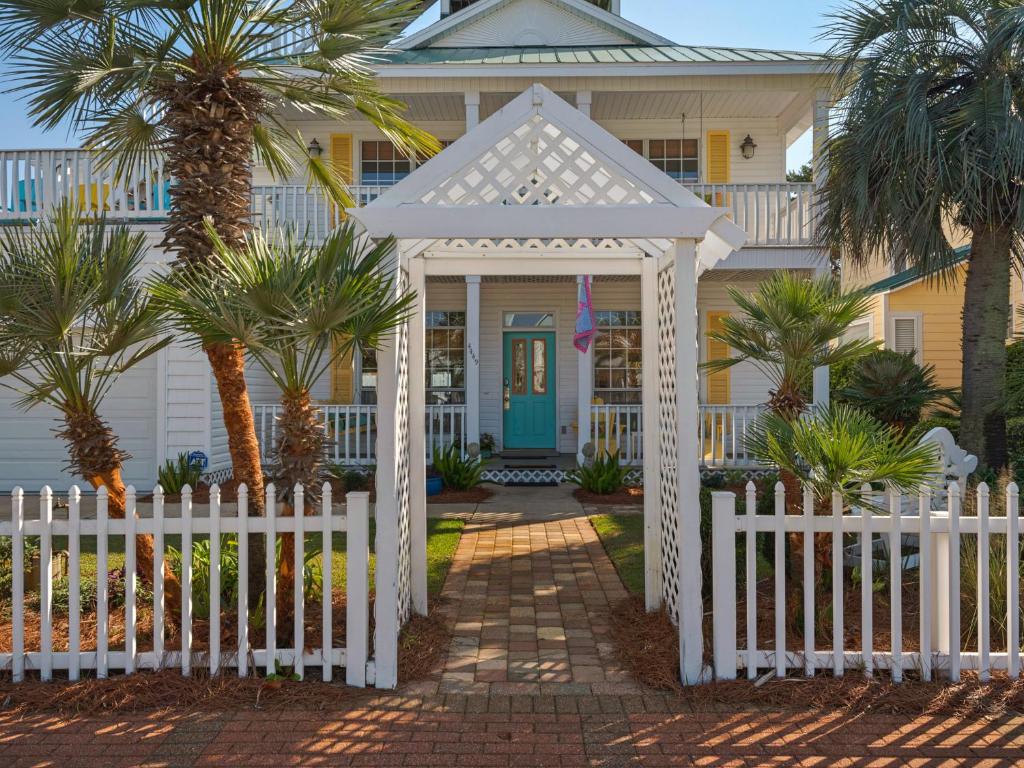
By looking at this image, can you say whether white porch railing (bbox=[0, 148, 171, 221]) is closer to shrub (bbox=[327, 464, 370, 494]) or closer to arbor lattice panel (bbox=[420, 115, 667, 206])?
shrub (bbox=[327, 464, 370, 494])

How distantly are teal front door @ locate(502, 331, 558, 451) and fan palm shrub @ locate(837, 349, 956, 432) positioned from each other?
5025 millimetres

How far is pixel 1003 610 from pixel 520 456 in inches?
348

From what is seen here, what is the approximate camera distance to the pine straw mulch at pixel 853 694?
3.53 meters

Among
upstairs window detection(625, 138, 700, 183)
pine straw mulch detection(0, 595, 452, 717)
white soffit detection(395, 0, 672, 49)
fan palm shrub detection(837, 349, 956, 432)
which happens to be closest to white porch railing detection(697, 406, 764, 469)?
fan palm shrub detection(837, 349, 956, 432)

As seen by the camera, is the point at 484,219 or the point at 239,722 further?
the point at 484,219

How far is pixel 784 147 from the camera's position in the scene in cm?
1273

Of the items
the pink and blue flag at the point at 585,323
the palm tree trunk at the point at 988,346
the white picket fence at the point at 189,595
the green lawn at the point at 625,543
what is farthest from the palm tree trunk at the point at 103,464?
the pink and blue flag at the point at 585,323

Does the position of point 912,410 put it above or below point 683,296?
below

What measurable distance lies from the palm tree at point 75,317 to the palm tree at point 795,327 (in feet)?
11.9

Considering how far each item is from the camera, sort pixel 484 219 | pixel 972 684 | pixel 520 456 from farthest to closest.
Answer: pixel 520 456 → pixel 484 219 → pixel 972 684

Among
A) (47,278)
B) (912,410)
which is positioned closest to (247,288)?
(47,278)

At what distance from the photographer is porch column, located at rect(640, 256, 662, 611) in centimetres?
500

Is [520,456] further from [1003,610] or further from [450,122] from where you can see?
[1003,610]

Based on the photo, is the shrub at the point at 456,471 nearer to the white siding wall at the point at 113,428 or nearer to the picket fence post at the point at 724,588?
the white siding wall at the point at 113,428
